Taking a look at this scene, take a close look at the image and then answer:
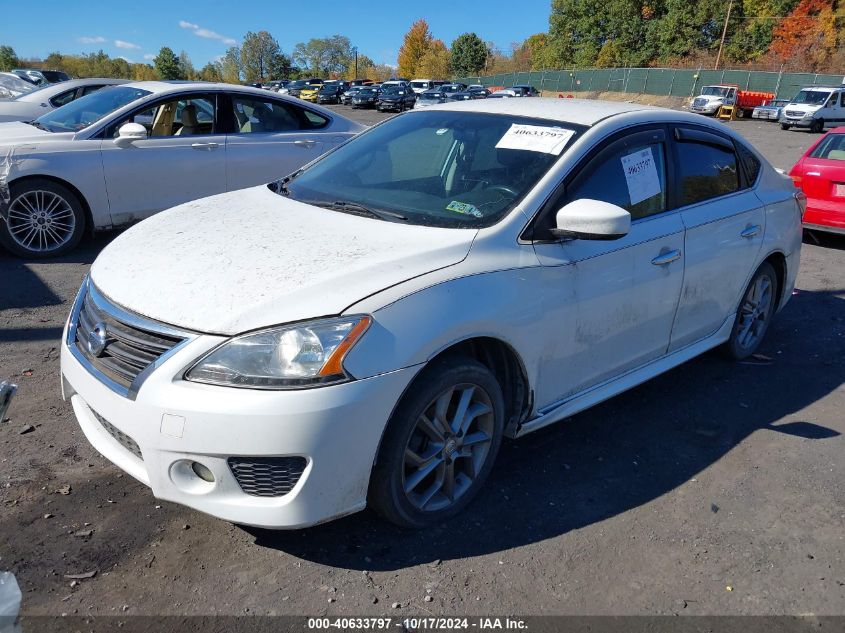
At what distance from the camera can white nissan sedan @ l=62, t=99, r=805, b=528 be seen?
2.42 metres

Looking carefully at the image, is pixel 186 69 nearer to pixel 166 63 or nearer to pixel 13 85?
pixel 166 63

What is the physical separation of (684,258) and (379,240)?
182 centimetres

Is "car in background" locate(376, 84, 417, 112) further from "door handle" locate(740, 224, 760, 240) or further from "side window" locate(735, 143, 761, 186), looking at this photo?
"door handle" locate(740, 224, 760, 240)

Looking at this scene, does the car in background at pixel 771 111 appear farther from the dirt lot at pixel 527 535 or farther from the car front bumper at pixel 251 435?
the car front bumper at pixel 251 435

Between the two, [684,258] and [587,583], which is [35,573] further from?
[684,258]

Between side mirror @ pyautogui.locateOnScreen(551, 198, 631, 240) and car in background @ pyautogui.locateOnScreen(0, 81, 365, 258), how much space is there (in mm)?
4894

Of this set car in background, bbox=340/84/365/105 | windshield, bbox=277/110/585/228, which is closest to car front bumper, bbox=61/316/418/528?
windshield, bbox=277/110/585/228

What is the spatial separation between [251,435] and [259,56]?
12064 cm

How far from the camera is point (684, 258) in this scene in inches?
150

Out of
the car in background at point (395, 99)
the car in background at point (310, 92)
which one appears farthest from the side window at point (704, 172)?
the car in background at point (310, 92)

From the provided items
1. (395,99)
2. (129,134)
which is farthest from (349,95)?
(129,134)

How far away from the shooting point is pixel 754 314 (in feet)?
16.1

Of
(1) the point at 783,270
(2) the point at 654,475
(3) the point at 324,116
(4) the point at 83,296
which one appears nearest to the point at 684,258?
(2) the point at 654,475

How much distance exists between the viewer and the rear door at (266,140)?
7.29 metres
